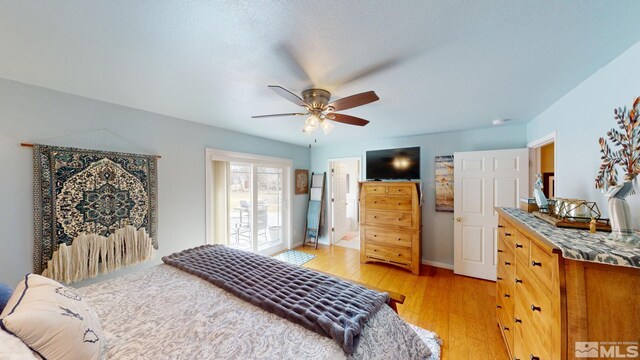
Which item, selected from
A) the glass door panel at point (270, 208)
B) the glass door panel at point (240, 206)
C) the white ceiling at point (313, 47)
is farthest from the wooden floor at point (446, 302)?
the white ceiling at point (313, 47)

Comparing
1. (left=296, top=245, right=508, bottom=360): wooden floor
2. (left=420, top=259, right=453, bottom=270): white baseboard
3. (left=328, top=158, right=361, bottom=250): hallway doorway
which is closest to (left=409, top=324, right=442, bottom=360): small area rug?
(left=296, top=245, right=508, bottom=360): wooden floor

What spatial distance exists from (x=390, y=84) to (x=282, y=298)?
1853mm

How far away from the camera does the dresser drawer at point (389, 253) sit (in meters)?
3.30

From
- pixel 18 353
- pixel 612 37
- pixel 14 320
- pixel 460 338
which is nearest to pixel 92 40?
pixel 14 320

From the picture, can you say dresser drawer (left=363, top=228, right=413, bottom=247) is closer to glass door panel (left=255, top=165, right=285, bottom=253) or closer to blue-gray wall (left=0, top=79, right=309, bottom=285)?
glass door panel (left=255, top=165, right=285, bottom=253)

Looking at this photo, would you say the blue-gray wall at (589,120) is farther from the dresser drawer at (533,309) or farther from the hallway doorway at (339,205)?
the hallway doorway at (339,205)

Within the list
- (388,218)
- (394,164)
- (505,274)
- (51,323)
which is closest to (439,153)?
(394,164)

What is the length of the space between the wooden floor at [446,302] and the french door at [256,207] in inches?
41.1

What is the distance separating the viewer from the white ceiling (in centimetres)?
98

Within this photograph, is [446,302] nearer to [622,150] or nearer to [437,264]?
[437,264]

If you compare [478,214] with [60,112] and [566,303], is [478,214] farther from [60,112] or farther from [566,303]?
[60,112]

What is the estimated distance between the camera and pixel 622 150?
1136 millimetres

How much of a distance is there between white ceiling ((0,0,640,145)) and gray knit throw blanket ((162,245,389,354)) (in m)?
1.57

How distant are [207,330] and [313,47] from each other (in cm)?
173
